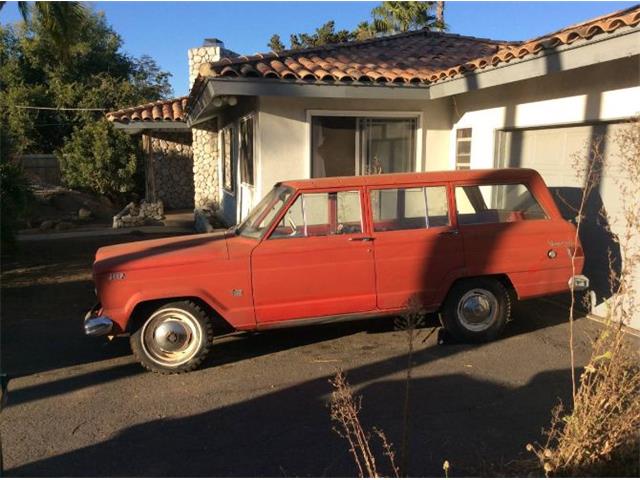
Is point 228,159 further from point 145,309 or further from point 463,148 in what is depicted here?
point 145,309

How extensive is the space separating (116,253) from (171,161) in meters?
16.9

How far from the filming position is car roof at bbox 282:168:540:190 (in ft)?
18.5

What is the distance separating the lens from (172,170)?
2180 centimetres

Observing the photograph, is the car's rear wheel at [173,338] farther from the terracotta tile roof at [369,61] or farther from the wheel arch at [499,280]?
the terracotta tile roof at [369,61]

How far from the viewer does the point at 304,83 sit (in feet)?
28.0

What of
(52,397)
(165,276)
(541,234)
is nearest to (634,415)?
(541,234)

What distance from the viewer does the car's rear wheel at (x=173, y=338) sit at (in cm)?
518

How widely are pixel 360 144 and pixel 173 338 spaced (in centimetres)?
550

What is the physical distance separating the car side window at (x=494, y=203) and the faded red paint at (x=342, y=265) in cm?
7

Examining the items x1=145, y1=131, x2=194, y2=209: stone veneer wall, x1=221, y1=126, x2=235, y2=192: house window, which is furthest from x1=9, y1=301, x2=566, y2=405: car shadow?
x1=145, y1=131, x2=194, y2=209: stone veneer wall

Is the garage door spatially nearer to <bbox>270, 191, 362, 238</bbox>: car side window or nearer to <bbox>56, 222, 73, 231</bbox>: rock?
<bbox>270, 191, 362, 238</bbox>: car side window

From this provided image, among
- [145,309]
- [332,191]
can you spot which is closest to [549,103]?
[332,191]

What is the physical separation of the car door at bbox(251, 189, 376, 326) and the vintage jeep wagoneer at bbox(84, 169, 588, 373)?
1 cm

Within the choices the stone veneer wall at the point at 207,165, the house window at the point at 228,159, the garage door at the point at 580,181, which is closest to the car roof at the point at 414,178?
the garage door at the point at 580,181
